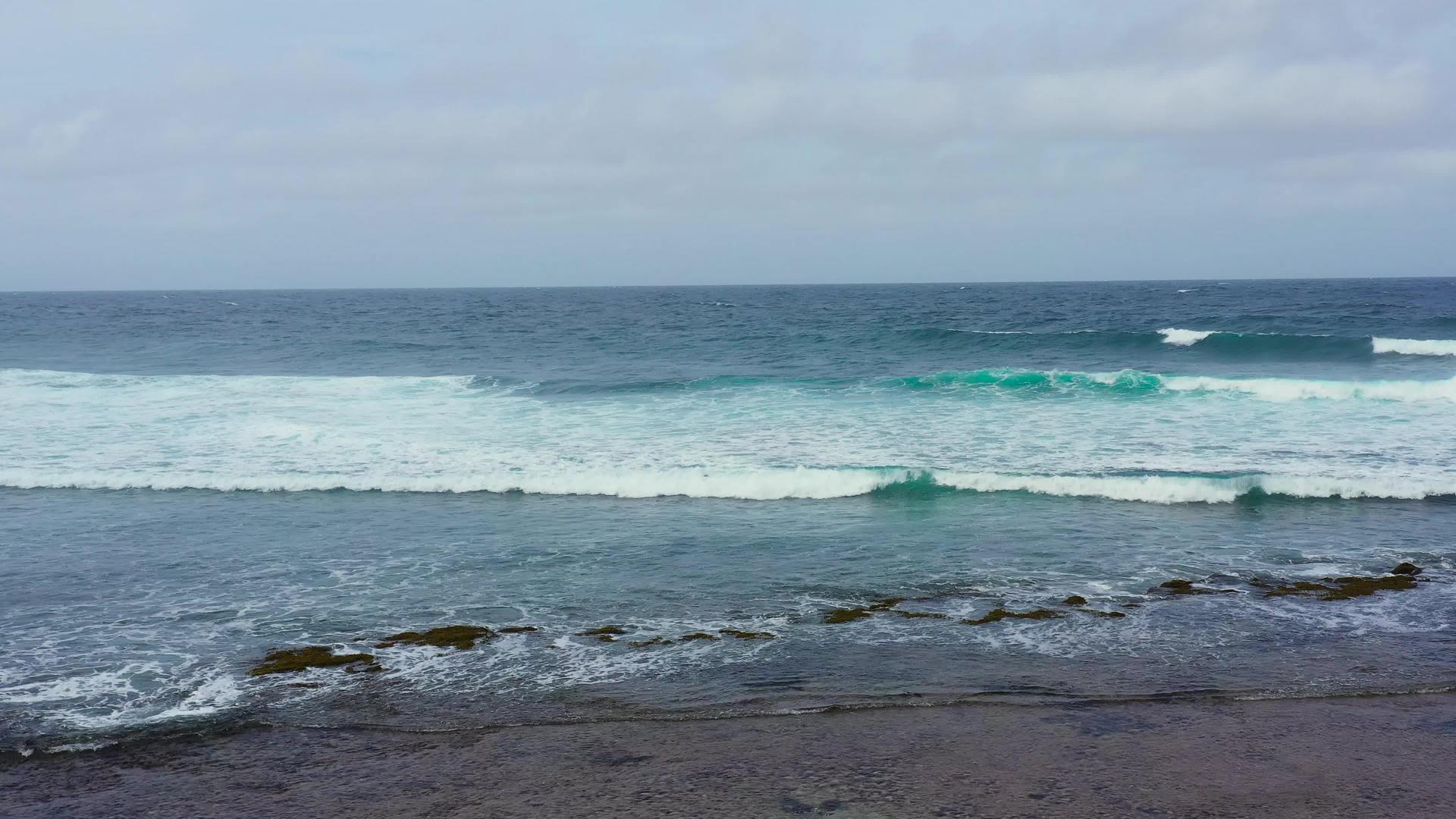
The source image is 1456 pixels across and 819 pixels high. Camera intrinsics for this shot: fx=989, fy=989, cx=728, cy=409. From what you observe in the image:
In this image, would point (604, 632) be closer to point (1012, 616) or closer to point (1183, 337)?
point (1012, 616)

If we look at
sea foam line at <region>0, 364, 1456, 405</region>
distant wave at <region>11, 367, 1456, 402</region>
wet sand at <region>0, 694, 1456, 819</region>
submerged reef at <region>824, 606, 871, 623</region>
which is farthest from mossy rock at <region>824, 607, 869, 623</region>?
sea foam line at <region>0, 364, 1456, 405</region>

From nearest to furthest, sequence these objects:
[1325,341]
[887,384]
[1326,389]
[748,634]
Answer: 1. [748,634]
2. [1326,389]
3. [887,384]
4. [1325,341]

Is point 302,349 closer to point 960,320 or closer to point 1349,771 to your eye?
point 960,320

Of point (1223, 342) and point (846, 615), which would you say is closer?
point (846, 615)

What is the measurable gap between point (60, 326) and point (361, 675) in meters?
63.7

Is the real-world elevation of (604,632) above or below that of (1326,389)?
below

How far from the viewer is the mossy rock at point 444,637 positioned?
901cm

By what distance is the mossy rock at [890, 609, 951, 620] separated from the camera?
31.2ft

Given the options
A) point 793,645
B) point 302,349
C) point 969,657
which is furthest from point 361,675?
point 302,349

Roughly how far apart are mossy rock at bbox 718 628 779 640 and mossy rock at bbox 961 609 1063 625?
1.87 m

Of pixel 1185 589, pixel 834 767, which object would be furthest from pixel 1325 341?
pixel 834 767

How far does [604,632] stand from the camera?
926 centimetres

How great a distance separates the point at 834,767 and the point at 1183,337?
39867mm

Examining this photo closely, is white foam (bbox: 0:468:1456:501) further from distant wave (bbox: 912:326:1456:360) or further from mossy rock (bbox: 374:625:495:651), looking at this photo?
distant wave (bbox: 912:326:1456:360)
